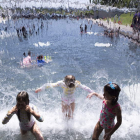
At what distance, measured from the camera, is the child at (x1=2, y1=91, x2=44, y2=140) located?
2779 mm

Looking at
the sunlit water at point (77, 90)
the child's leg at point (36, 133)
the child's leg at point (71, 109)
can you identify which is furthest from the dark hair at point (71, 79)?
the sunlit water at point (77, 90)

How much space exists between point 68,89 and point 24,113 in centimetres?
122

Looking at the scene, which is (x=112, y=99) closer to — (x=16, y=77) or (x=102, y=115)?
Result: (x=102, y=115)

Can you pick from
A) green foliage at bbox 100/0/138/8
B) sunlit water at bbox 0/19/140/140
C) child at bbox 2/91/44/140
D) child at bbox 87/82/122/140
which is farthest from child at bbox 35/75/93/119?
green foliage at bbox 100/0/138/8

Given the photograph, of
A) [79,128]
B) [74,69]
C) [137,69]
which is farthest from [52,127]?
[137,69]

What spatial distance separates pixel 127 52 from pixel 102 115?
39.0ft

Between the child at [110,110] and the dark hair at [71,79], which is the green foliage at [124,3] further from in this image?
the child at [110,110]

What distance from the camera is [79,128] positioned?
423 cm

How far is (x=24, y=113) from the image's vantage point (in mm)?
2967

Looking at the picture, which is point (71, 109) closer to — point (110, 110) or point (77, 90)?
point (110, 110)

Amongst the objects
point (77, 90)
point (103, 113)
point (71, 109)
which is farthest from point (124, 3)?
point (103, 113)

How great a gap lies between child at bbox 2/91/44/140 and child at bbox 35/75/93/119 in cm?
82

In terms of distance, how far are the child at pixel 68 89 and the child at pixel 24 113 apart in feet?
2.69

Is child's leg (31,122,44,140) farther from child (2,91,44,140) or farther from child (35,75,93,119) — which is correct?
child (35,75,93,119)
